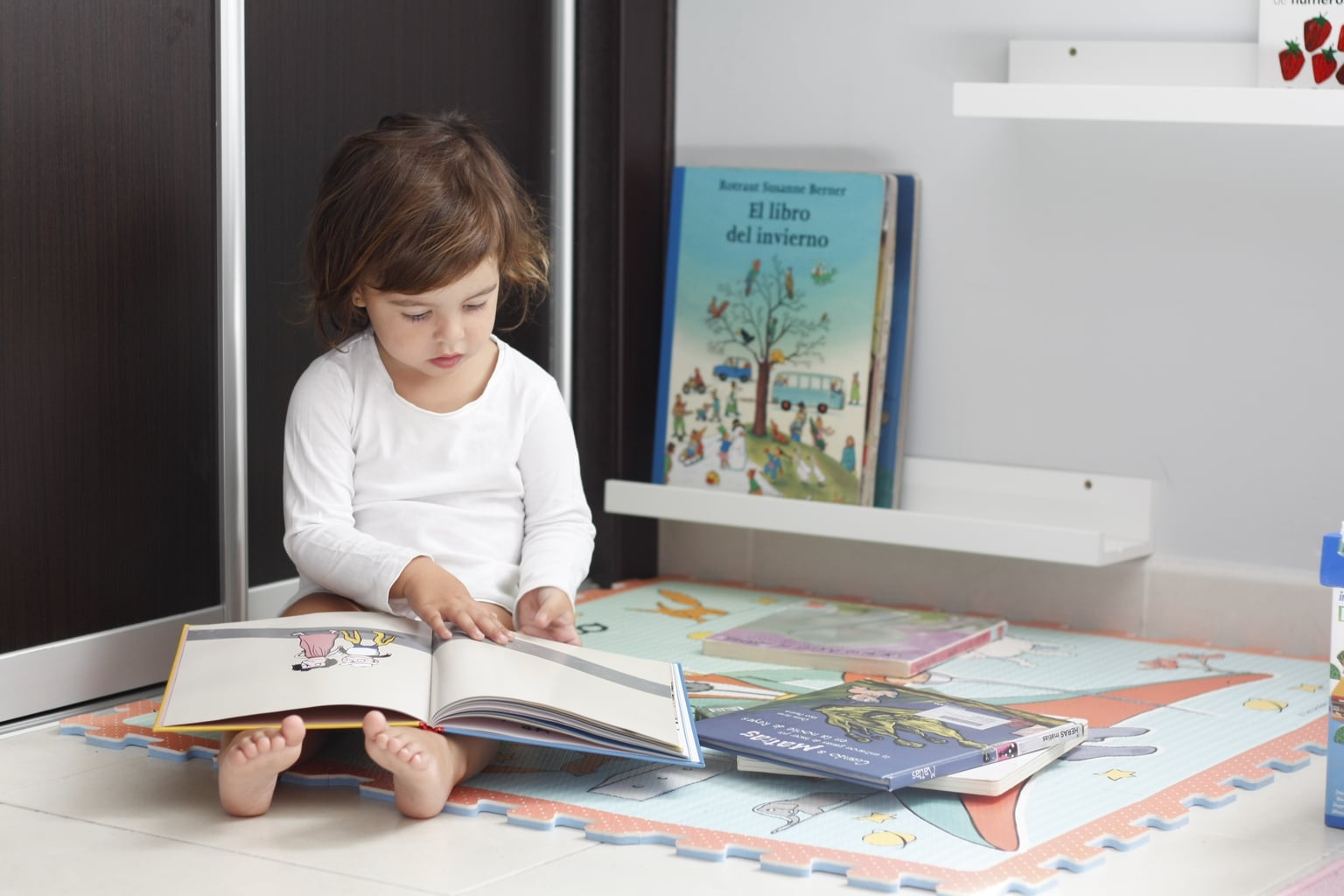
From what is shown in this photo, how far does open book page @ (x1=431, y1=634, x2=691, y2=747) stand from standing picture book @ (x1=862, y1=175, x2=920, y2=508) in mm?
673

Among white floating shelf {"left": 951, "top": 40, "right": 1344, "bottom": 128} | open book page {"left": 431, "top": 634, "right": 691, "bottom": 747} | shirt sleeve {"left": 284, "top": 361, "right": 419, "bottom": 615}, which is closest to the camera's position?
open book page {"left": 431, "top": 634, "right": 691, "bottom": 747}

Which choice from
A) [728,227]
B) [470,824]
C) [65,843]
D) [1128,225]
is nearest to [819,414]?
[728,227]

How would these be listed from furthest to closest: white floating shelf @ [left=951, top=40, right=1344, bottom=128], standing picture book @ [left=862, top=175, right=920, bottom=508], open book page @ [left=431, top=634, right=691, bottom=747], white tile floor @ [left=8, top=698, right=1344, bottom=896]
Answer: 1. standing picture book @ [left=862, top=175, right=920, bottom=508]
2. white floating shelf @ [left=951, top=40, right=1344, bottom=128]
3. open book page @ [left=431, top=634, right=691, bottom=747]
4. white tile floor @ [left=8, top=698, right=1344, bottom=896]

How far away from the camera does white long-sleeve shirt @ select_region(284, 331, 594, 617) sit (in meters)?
1.38

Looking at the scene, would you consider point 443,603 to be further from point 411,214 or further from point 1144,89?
point 1144,89

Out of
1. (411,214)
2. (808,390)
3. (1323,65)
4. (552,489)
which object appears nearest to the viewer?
(411,214)

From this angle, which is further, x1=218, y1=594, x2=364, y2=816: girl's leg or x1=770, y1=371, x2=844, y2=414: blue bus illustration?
x1=770, y1=371, x2=844, y2=414: blue bus illustration

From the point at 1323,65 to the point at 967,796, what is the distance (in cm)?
88

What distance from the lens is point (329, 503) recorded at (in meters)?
1.38

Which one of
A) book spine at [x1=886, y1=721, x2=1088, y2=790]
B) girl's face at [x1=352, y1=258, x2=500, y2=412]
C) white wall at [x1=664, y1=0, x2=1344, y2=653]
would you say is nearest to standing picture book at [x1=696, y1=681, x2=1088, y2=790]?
book spine at [x1=886, y1=721, x2=1088, y2=790]

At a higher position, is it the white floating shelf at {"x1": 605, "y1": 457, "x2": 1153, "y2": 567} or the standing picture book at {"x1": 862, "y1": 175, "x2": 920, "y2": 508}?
the standing picture book at {"x1": 862, "y1": 175, "x2": 920, "y2": 508}

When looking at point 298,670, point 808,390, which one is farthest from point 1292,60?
point 298,670

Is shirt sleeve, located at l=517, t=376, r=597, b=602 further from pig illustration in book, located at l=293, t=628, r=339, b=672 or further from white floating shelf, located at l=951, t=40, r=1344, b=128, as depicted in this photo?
white floating shelf, located at l=951, t=40, r=1344, b=128

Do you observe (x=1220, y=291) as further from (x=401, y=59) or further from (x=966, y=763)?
(x=401, y=59)
